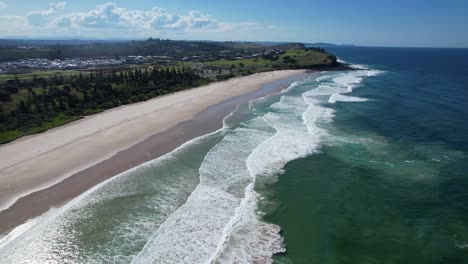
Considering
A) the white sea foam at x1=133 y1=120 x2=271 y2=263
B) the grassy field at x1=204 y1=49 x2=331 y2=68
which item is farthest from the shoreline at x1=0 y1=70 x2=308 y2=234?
the grassy field at x1=204 y1=49 x2=331 y2=68

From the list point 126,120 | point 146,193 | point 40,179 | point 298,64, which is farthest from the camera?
point 298,64

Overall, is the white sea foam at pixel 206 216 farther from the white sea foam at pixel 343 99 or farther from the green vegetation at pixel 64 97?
the white sea foam at pixel 343 99

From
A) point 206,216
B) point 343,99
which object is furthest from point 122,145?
point 343,99

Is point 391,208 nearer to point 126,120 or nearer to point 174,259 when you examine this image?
point 174,259

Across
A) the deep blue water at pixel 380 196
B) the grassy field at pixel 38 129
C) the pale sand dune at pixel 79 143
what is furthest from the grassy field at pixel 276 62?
the deep blue water at pixel 380 196

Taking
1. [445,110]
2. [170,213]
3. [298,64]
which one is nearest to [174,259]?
[170,213]

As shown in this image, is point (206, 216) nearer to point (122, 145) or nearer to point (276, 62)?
point (122, 145)

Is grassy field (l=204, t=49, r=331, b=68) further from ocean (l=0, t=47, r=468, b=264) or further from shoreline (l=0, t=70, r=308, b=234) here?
ocean (l=0, t=47, r=468, b=264)

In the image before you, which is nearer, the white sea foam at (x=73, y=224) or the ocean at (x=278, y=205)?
the white sea foam at (x=73, y=224)
